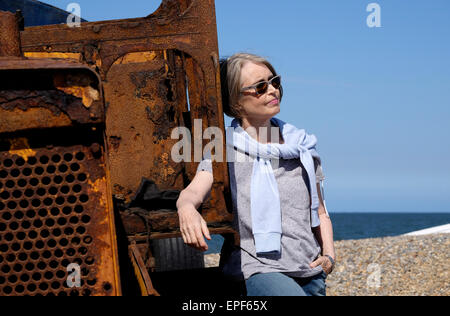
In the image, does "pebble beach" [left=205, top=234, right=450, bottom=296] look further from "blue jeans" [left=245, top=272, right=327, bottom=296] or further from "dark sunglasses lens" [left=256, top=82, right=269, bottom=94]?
"dark sunglasses lens" [left=256, top=82, right=269, bottom=94]

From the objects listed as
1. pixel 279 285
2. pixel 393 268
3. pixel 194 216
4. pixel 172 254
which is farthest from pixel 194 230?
pixel 393 268

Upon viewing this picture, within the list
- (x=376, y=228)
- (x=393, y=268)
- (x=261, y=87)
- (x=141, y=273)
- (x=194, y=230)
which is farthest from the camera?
(x=376, y=228)

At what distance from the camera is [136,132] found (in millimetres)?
3201

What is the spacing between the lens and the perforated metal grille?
198 cm

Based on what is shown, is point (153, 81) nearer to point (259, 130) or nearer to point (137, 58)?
point (137, 58)

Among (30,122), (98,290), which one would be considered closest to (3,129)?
(30,122)

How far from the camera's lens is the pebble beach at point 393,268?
9.73 meters

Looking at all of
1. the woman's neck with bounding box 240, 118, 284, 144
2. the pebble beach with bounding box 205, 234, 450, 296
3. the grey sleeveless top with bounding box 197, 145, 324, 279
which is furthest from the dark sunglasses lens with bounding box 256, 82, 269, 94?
the pebble beach with bounding box 205, 234, 450, 296

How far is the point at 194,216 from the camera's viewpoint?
7.38 ft

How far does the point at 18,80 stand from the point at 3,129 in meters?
0.17

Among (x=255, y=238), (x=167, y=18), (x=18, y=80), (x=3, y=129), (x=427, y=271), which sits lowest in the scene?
(x=427, y=271)

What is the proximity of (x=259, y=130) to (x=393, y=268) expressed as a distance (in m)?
8.78
